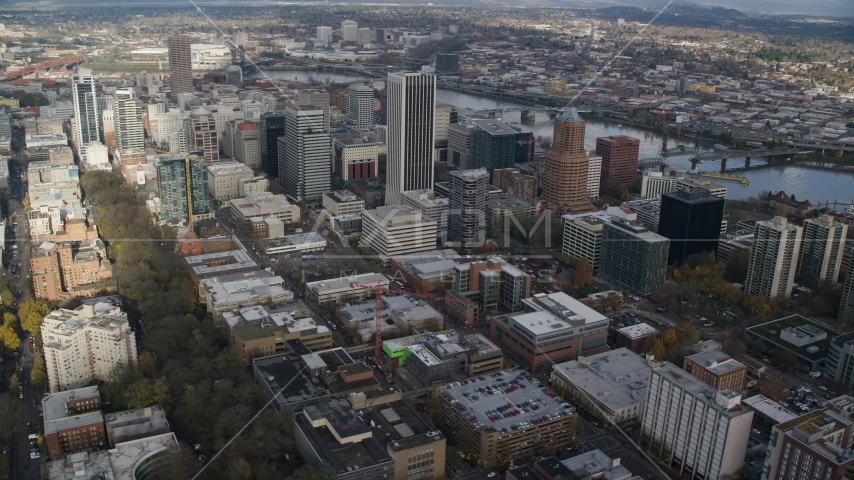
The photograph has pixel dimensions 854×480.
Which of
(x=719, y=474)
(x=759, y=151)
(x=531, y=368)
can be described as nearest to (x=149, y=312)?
(x=531, y=368)

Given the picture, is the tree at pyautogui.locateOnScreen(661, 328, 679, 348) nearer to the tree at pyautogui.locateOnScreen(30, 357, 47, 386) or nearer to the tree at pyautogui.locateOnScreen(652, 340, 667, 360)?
the tree at pyautogui.locateOnScreen(652, 340, 667, 360)

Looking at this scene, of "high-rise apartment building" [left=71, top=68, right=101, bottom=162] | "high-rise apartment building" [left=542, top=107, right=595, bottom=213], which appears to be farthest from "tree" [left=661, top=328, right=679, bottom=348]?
"high-rise apartment building" [left=71, top=68, right=101, bottom=162]

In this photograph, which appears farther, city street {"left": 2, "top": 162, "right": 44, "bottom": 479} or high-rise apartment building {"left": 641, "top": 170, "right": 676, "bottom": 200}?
high-rise apartment building {"left": 641, "top": 170, "right": 676, "bottom": 200}

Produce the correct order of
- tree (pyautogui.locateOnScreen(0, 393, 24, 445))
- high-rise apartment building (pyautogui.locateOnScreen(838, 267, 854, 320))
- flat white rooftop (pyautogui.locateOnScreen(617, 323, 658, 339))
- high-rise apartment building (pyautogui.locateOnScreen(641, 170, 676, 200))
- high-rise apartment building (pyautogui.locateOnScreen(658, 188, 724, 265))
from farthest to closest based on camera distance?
high-rise apartment building (pyautogui.locateOnScreen(641, 170, 676, 200)), high-rise apartment building (pyautogui.locateOnScreen(658, 188, 724, 265)), high-rise apartment building (pyautogui.locateOnScreen(838, 267, 854, 320)), flat white rooftop (pyautogui.locateOnScreen(617, 323, 658, 339)), tree (pyautogui.locateOnScreen(0, 393, 24, 445))

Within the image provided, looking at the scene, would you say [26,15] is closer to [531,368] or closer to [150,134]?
[150,134]

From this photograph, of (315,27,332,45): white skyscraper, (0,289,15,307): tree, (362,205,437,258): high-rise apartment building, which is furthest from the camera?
(315,27,332,45): white skyscraper

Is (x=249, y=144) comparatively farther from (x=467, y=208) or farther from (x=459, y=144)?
(x=467, y=208)

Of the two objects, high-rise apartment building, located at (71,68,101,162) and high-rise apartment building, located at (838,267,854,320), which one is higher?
high-rise apartment building, located at (71,68,101,162)
